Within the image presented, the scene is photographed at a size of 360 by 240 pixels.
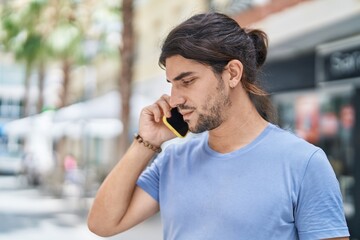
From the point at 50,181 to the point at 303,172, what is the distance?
20.6 metres

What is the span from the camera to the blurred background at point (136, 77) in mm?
9891

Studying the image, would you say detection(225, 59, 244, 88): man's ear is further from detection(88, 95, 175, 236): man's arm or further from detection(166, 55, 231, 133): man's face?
detection(88, 95, 175, 236): man's arm

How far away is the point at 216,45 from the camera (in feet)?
6.05

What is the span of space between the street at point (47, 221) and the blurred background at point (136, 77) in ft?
0.09

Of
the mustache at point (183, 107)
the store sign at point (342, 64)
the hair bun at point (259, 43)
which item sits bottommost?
the store sign at point (342, 64)

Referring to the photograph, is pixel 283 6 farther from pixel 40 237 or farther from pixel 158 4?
pixel 158 4

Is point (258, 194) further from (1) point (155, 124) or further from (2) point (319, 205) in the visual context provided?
(1) point (155, 124)

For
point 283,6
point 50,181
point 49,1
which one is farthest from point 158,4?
point 283,6

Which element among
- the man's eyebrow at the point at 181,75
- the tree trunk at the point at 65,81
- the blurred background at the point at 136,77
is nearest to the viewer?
the man's eyebrow at the point at 181,75

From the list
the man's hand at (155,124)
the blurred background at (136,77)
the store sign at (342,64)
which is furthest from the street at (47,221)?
the man's hand at (155,124)

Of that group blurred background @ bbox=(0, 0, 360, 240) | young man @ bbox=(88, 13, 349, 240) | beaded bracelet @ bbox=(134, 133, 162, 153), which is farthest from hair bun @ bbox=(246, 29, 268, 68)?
beaded bracelet @ bbox=(134, 133, 162, 153)

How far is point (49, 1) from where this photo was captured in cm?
1917

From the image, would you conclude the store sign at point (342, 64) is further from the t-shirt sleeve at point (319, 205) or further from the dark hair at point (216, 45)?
the t-shirt sleeve at point (319, 205)

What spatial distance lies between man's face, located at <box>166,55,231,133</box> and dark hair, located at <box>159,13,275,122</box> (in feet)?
0.07
